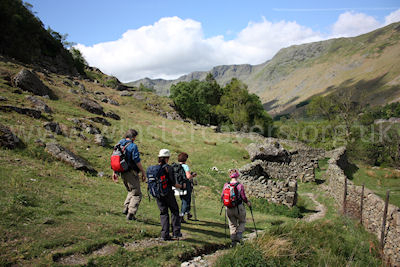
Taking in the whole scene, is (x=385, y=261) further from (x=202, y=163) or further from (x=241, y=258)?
(x=202, y=163)

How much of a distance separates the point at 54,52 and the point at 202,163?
6336cm

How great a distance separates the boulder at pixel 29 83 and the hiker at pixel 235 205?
31.0m

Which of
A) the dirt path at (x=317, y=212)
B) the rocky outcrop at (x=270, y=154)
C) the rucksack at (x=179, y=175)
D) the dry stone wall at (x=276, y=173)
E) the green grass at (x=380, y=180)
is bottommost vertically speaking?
the dirt path at (x=317, y=212)

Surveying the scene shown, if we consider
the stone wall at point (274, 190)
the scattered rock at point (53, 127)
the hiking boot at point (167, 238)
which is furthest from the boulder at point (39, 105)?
the hiking boot at point (167, 238)

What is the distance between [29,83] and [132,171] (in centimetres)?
2953

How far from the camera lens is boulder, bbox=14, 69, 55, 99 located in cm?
2811

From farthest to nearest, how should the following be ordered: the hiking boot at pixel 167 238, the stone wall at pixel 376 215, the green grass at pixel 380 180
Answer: the green grass at pixel 380 180
the stone wall at pixel 376 215
the hiking boot at pixel 167 238

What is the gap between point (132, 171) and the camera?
811 centimetres

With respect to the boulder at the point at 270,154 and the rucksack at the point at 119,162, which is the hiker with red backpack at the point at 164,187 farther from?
the boulder at the point at 270,154

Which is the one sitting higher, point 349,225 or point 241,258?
point 241,258

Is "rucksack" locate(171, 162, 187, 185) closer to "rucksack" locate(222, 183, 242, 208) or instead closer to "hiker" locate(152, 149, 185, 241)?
"hiker" locate(152, 149, 185, 241)

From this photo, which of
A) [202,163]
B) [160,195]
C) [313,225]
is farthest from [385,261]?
[202,163]

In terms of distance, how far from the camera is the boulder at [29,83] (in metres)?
28.1

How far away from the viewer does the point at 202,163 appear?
26.5m
